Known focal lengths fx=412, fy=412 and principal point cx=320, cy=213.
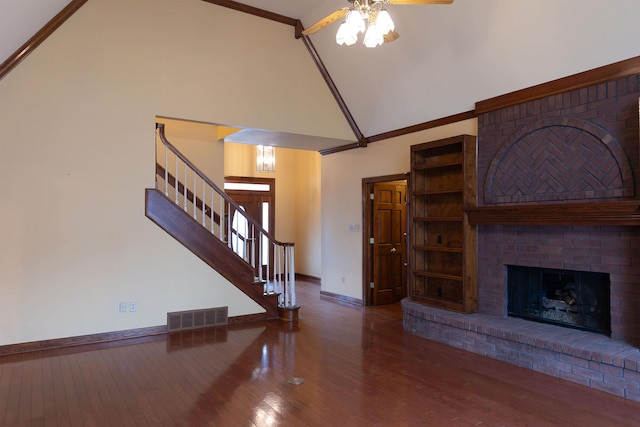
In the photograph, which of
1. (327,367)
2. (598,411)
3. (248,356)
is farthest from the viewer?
(248,356)

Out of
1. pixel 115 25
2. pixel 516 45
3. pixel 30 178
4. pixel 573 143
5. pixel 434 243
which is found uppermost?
pixel 115 25

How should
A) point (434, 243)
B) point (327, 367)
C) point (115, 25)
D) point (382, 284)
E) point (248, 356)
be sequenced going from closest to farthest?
point (327, 367) → point (248, 356) → point (115, 25) → point (434, 243) → point (382, 284)

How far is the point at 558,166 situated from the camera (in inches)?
165

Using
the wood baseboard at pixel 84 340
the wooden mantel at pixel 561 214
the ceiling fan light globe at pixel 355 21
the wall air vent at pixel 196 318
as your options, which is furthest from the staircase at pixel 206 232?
the ceiling fan light globe at pixel 355 21

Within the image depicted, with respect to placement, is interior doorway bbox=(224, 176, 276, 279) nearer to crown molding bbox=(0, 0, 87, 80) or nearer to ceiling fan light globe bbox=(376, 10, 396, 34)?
crown molding bbox=(0, 0, 87, 80)

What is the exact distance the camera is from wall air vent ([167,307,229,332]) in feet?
17.1

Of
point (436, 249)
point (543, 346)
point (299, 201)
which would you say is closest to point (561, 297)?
point (543, 346)

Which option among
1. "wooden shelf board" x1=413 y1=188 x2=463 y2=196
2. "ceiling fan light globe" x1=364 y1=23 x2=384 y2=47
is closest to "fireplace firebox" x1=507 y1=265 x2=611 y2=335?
"wooden shelf board" x1=413 y1=188 x2=463 y2=196

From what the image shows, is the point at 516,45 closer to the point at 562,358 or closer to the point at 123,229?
the point at 562,358

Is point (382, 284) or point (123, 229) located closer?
point (123, 229)

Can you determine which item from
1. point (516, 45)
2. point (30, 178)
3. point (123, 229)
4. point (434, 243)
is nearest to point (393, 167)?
point (434, 243)

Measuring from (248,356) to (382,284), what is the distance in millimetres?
3253

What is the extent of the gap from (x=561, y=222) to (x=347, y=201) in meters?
3.76

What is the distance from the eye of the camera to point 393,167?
6.46 metres
